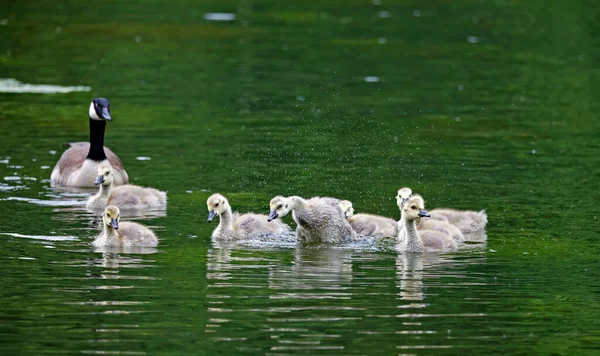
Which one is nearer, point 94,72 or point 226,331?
point 226,331

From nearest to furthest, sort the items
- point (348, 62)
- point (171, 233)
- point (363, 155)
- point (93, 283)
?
point (93, 283) → point (171, 233) → point (363, 155) → point (348, 62)

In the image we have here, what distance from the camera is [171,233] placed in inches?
611

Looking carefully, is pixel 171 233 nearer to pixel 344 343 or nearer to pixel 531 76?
pixel 344 343

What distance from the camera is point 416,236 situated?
575 inches

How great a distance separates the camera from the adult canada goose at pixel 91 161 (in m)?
19.4

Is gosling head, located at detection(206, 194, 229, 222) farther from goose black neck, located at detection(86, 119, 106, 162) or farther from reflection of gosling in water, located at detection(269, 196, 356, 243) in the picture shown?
goose black neck, located at detection(86, 119, 106, 162)

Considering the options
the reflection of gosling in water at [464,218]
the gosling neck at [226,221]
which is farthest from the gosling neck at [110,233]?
the reflection of gosling in water at [464,218]

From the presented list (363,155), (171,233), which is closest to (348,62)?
(363,155)

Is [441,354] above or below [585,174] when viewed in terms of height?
below

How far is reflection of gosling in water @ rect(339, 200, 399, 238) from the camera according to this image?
51.0ft

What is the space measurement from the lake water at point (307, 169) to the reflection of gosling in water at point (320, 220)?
25 centimetres

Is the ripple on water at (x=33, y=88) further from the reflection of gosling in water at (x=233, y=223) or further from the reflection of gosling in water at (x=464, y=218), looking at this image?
the reflection of gosling in water at (x=464, y=218)

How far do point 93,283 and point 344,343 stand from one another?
3.08 meters

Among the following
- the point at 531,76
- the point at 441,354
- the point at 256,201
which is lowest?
the point at 441,354
